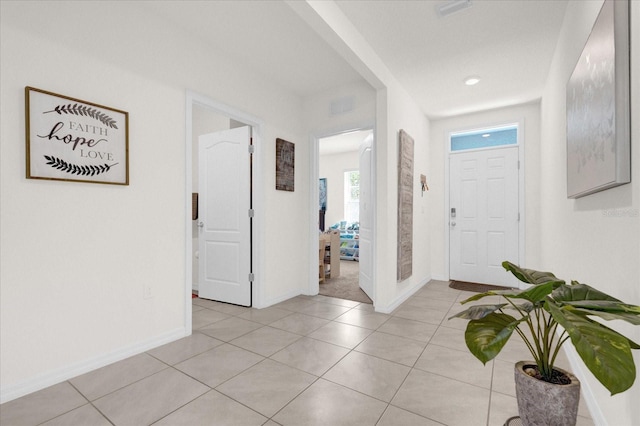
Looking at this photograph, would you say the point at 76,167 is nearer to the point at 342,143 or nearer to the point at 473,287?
the point at 473,287

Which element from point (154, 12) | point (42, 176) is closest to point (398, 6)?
point (154, 12)

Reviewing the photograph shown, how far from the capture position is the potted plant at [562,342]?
84 centimetres

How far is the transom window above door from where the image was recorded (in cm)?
451

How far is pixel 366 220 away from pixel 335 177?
13.9 ft

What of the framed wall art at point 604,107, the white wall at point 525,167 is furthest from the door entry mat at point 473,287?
the framed wall art at point 604,107

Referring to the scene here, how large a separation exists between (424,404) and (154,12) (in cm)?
332

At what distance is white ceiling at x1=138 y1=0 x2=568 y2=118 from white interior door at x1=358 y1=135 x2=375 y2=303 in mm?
1006

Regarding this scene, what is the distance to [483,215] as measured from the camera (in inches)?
182

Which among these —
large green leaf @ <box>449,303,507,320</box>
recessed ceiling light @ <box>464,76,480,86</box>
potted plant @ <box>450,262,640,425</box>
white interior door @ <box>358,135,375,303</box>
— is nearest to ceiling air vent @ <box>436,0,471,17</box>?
recessed ceiling light @ <box>464,76,480,86</box>

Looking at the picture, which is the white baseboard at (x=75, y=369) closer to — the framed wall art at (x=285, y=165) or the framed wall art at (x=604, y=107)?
the framed wall art at (x=285, y=165)

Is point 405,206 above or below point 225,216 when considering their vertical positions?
above

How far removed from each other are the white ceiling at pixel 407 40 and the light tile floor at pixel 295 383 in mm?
2598

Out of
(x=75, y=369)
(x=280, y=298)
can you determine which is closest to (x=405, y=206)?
(x=280, y=298)

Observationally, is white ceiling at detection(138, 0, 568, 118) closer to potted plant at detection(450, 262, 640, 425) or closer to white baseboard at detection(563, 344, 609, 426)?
potted plant at detection(450, 262, 640, 425)
